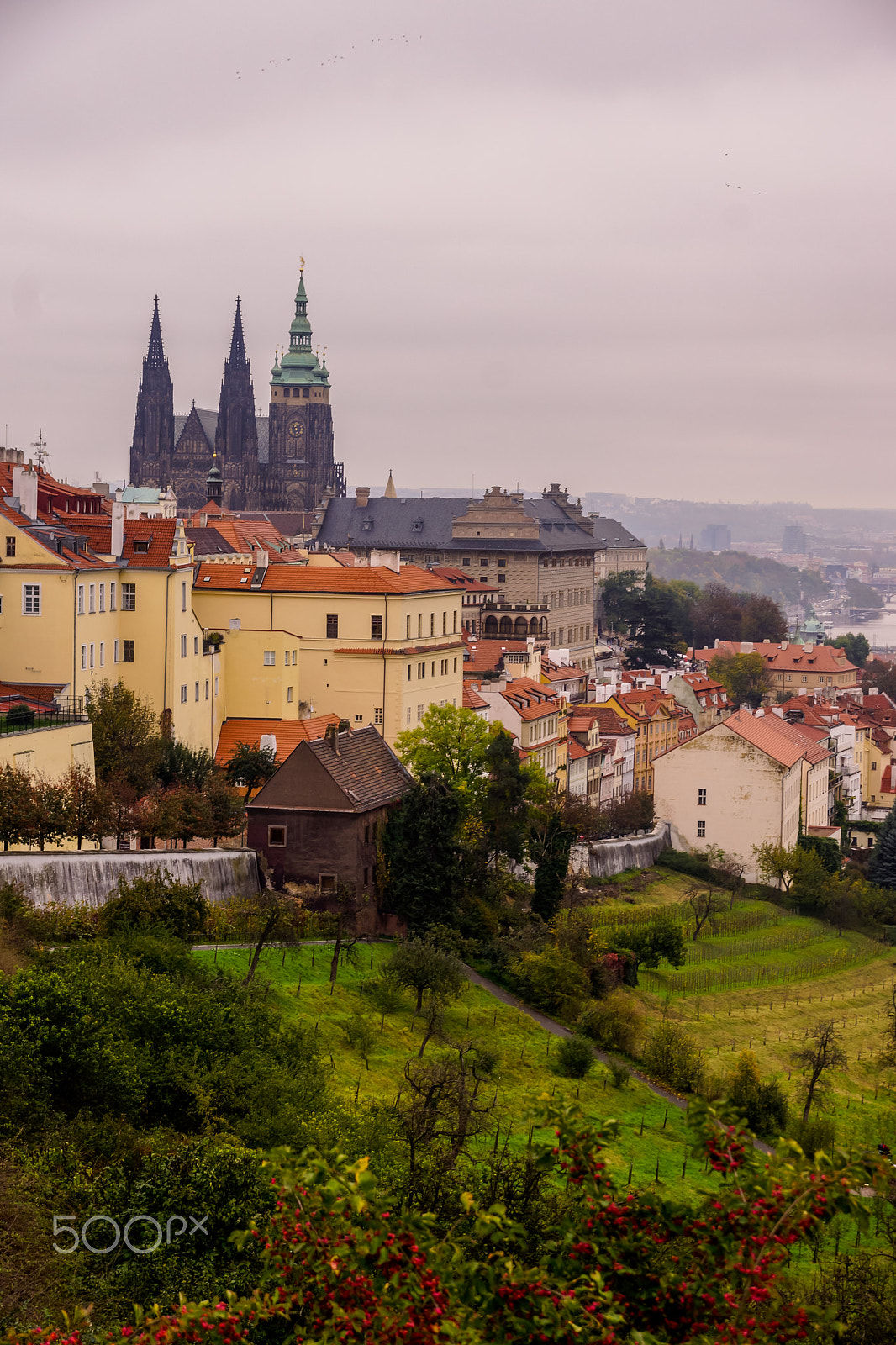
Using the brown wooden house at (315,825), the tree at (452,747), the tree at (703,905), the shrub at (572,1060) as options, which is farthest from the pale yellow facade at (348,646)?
the shrub at (572,1060)

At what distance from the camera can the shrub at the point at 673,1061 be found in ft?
125

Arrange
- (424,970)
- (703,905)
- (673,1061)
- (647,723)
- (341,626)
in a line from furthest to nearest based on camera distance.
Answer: (647,723) → (703,905) → (341,626) → (673,1061) → (424,970)

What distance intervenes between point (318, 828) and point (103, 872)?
9.16 m

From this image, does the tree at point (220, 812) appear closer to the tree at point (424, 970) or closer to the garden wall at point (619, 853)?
the tree at point (424, 970)

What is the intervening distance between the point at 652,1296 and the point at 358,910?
29.6 m

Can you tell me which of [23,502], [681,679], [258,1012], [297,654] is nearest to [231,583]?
[297,654]

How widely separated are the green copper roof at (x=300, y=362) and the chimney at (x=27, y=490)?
150 m

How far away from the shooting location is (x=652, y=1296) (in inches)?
493

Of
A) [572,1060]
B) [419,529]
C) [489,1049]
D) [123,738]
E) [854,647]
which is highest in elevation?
[419,529]

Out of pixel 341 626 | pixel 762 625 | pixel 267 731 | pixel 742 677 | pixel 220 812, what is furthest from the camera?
pixel 762 625

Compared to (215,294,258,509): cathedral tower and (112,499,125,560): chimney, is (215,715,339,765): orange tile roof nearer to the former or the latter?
(112,499,125,560): chimney

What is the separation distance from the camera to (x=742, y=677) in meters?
125

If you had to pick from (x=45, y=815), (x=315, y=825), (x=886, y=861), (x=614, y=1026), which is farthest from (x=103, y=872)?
(x=886, y=861)

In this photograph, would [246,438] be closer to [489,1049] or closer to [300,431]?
[300,431]
